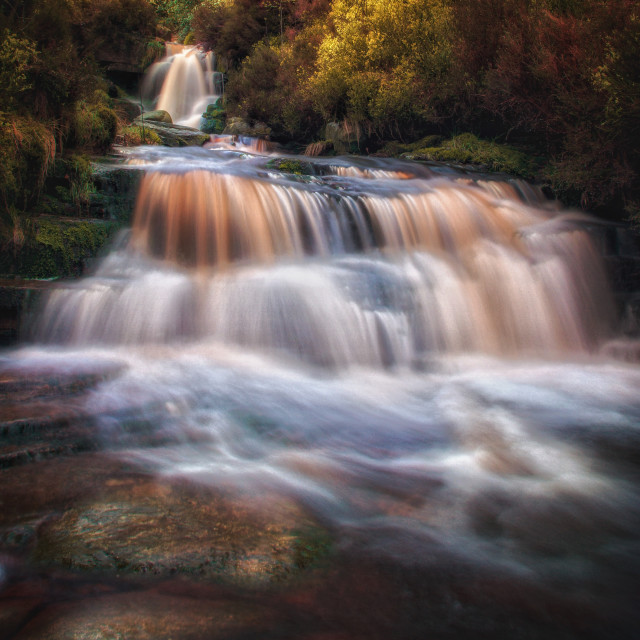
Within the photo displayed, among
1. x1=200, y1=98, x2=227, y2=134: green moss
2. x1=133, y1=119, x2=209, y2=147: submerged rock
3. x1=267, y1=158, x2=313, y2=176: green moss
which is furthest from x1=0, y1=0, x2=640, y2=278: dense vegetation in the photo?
x1=267, y1=158, x2=313, y2=176: green moss

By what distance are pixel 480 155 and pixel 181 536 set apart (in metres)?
12.7

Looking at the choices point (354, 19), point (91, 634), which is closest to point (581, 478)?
point (91, 634)

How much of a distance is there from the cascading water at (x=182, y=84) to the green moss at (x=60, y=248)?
49.8 feet

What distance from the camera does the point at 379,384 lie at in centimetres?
590

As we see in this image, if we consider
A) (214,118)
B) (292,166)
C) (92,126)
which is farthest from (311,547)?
(214,118)

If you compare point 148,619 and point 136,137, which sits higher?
point 136,137

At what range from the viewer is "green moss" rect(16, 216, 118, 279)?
654 cm

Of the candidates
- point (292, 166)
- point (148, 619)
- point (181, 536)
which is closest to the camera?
point (148, 619)

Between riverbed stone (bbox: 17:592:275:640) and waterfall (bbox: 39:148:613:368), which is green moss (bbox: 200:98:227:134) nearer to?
waterfall (bbox: 39:148:613:368)

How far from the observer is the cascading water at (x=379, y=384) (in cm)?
245

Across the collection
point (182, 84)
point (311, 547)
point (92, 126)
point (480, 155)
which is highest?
point (182, 84)

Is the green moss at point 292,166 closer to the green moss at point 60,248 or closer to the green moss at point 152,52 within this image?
the green moss at point 60,248

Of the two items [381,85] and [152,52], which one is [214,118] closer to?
[152,52]

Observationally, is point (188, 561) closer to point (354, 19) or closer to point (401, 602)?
point (401, 602)
